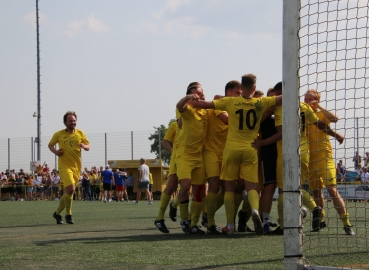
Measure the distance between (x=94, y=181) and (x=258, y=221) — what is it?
35.9 meters

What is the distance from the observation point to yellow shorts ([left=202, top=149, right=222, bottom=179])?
1038cm

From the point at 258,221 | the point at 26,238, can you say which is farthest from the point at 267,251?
the point at 26,238

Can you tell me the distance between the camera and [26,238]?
32.4 ft

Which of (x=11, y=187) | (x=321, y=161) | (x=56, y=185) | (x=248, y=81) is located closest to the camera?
(x=321, y=161)

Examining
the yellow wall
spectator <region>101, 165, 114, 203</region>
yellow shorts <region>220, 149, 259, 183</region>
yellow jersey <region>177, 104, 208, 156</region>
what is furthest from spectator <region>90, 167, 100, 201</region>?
yellow shorts <region>220, 149, 259, 183</region>

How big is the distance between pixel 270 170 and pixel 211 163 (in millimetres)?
880

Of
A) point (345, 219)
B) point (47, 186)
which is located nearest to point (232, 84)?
point (345, 219)

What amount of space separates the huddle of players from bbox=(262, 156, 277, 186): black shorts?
1 centimetres

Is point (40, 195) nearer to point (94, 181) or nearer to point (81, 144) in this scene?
point (94, 181)

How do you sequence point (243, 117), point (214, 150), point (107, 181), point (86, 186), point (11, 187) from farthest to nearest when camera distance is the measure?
point (11, 187) → point (86, 186) → point (107, 181) → point (214, 150) → point (243, 117)

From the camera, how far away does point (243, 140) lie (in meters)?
9.55

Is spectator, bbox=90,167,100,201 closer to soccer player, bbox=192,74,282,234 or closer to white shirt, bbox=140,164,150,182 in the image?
A: white shirt, bbox=140,164,150,182

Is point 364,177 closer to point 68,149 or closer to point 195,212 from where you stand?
point 195,212

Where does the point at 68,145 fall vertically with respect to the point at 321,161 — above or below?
above
